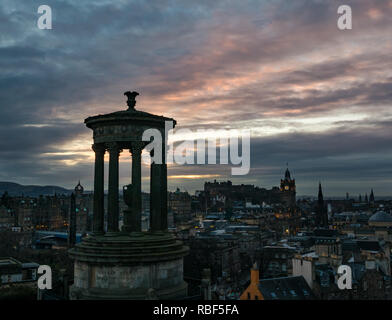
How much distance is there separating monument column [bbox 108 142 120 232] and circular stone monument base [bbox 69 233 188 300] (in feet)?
2.61

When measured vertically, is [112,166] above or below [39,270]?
above

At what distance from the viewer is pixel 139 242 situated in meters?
17.4

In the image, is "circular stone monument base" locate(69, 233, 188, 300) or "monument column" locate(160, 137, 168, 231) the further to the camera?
"monument column" locate(160, 137, 168, 231)

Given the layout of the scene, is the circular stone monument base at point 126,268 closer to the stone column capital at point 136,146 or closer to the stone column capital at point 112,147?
the stone column capital at point 136,146

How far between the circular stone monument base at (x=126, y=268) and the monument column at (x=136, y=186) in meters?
0.58

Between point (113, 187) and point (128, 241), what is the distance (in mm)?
2503

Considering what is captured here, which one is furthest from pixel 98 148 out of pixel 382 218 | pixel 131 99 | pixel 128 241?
pixel 382 218

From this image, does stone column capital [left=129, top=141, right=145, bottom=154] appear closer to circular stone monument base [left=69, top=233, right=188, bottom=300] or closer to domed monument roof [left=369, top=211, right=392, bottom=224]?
circular stone monument base [left=69, top=233, right=188, bottom=300]

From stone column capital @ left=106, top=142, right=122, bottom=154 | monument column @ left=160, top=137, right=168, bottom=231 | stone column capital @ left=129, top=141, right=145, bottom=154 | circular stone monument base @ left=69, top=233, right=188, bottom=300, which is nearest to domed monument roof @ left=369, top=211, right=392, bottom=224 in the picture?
monument column @ left=160, top=137, right=168, bottom=231

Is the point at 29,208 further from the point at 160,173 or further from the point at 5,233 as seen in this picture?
the point at 160,173

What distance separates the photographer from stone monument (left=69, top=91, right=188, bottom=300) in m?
17.0

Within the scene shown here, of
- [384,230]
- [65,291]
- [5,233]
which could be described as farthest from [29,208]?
[65,291]
